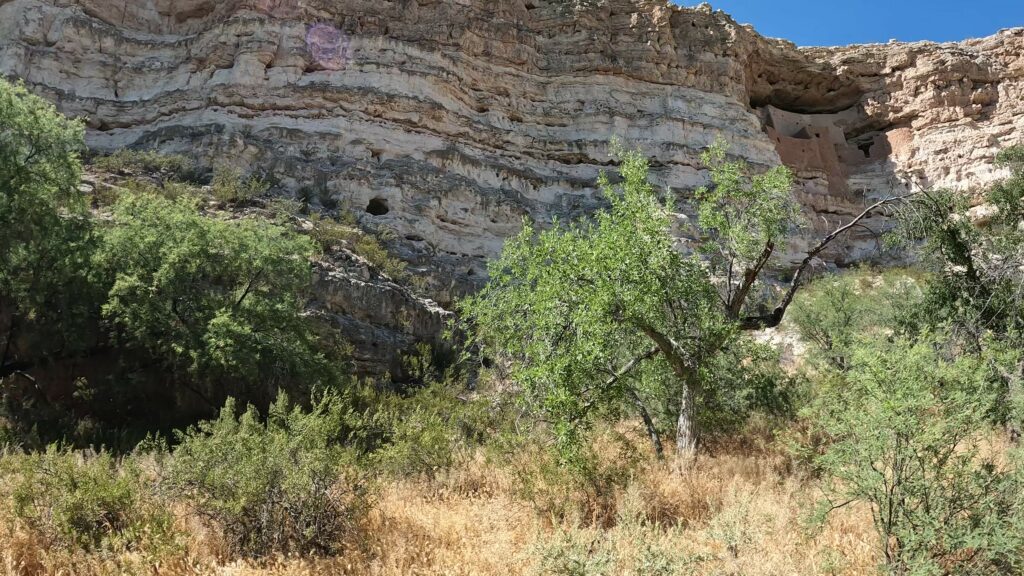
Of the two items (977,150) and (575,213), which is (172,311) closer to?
(575,213)

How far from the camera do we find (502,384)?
930 cm

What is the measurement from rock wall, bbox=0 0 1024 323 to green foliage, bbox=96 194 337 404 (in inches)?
222

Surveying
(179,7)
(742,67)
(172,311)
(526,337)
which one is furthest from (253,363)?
(742,67)

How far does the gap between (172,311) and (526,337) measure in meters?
5.51

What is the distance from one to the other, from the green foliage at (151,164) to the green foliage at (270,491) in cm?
1463

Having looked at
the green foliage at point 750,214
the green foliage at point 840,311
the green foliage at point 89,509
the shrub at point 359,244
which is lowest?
the green foliage at point 89,509

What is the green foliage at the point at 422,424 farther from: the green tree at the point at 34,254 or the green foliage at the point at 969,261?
the green foliage at the point at 969,261

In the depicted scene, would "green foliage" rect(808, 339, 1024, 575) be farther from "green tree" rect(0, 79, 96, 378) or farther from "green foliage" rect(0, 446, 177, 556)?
"green tree" rect(0, 79, 96, 378)

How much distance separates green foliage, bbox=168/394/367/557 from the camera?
15.5 feet

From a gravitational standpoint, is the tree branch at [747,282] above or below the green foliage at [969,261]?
below

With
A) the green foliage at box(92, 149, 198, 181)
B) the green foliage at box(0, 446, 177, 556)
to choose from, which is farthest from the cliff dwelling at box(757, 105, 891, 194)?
the green foliage at box(0, 446, 177, 556)

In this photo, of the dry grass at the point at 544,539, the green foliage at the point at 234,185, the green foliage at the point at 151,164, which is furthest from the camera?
the green foliage at the point at 151,164

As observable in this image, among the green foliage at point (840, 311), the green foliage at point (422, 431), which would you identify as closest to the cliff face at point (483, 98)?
the green foliage at point (422, 431)

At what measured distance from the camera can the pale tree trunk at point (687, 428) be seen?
6.78 m
